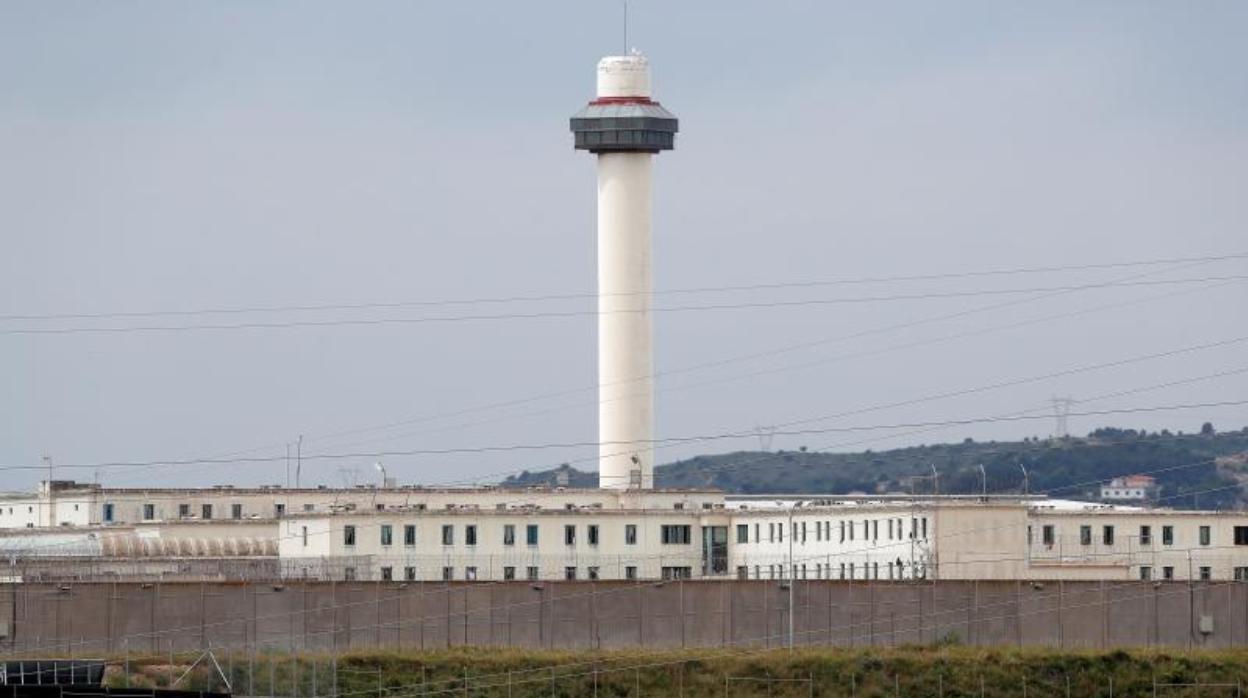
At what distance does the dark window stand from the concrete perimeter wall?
2235 centimetres

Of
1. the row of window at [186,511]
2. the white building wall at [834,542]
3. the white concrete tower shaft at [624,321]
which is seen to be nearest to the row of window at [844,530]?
the white building wall at [834,542]

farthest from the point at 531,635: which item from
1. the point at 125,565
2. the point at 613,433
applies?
the point at 613,433

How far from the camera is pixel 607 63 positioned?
530 ft

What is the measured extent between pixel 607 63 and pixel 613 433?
20.4m

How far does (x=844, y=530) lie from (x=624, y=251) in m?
31.0

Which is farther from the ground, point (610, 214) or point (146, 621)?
point (610, 214)

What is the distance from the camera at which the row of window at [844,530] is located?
124125 millimetres

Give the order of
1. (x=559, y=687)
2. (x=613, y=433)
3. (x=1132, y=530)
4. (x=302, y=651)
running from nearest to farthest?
1. (x=302, y=651)
2. (x=559, y=687)
3. (x=1132, y=530)
4. (x=613, y=433)

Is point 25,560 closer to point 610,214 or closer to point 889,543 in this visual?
point 889,543

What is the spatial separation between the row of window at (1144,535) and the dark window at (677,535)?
14367mm

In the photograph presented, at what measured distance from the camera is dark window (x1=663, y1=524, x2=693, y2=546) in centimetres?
13150

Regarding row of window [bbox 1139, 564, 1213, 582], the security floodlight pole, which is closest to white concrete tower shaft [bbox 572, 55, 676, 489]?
the security floodlight pole

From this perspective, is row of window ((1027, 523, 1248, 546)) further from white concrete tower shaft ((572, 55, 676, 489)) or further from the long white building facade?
white concrete tower shaft ((572, 55, 676, 489))

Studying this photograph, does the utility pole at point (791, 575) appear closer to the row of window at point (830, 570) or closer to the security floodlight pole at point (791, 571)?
the security floodlight pole at point (791, 571)
